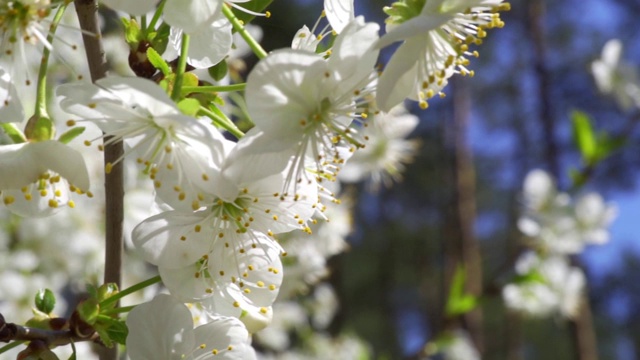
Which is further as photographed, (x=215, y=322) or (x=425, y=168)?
(x=425, y=168)

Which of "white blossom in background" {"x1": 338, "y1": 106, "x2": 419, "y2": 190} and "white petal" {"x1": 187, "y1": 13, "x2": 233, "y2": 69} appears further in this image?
"white blossom in background" {"x1": 338, "y1": 106, "x2": 419, "y2": 190}

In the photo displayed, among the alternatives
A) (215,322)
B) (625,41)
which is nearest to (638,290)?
(625,41)

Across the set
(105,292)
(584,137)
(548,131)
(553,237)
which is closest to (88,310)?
(105,292)

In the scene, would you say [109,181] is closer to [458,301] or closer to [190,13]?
[190,13]

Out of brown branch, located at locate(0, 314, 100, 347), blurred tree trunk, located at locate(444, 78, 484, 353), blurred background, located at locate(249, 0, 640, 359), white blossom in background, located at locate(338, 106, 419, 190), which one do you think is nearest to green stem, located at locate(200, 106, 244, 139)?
brown branch, located at locate(0, 314, 100, 347)

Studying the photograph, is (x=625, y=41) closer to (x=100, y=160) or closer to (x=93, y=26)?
(x=100, y=160)

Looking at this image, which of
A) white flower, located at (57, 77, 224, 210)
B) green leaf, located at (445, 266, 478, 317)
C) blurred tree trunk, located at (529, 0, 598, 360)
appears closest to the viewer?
white flower, located at (57, 77, 224, 210)

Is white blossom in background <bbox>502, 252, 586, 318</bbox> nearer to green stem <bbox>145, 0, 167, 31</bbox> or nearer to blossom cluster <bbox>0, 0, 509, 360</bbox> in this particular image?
blossom cluster <bbox>0, 0, 509, 360</bbox>
